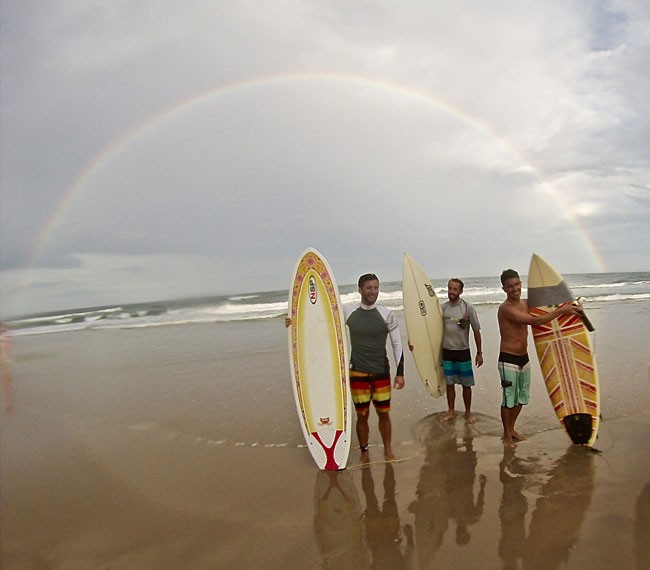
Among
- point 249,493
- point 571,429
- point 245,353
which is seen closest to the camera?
point 249,493

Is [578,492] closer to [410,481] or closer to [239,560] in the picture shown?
[410,481]

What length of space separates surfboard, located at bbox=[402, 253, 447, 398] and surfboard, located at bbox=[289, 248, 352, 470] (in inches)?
54.5

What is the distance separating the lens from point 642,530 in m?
2.62

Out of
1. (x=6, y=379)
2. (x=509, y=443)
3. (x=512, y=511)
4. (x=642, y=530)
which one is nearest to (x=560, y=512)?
(x=512, y=511)

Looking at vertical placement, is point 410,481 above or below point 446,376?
below

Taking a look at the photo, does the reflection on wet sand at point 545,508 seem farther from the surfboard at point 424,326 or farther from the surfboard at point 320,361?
the surfboard at point 424,326

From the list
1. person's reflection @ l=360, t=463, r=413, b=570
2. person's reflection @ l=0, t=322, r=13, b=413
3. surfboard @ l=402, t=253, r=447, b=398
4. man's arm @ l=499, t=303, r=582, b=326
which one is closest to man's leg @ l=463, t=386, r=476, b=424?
surfboard @ l=402, t=253, r=447, b=398

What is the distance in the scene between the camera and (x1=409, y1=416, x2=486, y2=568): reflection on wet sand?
8.86 feet

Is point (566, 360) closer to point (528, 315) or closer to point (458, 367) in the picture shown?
point (528, 315)

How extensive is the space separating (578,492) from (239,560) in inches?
87.9

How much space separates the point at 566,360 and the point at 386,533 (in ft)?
8.34

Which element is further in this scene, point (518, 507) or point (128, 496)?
point (128, 496)

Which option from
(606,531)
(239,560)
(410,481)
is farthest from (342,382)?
(606,531)

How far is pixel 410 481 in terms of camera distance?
348 centimetres
